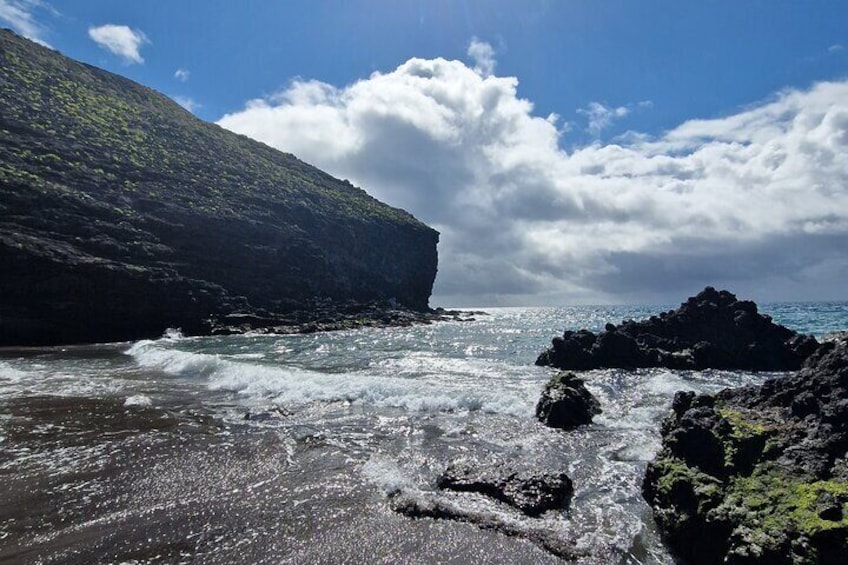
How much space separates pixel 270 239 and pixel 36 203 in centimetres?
3185

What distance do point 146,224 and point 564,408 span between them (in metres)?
63.7

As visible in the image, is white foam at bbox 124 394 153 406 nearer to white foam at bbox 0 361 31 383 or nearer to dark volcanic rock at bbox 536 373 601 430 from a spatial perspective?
white foam at bbox 0 361 31 383

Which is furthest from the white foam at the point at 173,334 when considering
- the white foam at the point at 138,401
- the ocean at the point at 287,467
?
the white foam at the point at 138,401

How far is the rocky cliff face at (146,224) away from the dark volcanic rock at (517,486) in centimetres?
5149

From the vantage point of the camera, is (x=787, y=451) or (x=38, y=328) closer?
(x=787, y=451)

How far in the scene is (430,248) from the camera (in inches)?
4887

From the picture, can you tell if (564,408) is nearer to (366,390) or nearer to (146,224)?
(366,390)

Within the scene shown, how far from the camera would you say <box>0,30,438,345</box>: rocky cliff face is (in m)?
49.2

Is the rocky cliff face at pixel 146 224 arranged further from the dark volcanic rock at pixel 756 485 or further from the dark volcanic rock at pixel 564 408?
the dark volcanic rock at pixel 756 485

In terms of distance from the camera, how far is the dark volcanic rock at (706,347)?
1350 inches

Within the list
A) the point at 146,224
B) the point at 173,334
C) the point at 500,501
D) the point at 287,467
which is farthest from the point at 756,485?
the point at 146,224

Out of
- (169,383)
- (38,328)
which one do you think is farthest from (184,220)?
(169,383)

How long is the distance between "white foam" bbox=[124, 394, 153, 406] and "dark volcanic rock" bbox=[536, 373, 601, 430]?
13.2m

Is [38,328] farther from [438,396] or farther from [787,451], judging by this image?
[787,451]
